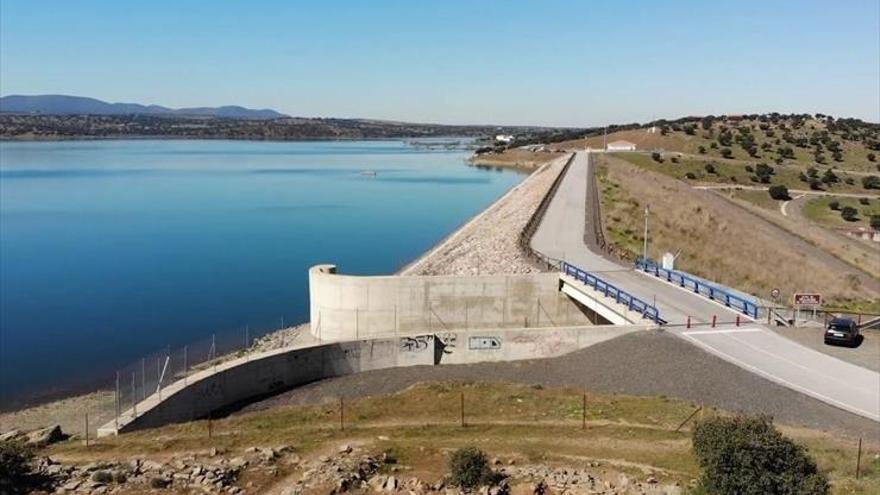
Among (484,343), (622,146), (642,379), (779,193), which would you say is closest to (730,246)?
(484,343)

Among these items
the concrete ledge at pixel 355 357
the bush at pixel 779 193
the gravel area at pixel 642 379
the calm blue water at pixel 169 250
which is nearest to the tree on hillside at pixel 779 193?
the bush at pixel 779 193

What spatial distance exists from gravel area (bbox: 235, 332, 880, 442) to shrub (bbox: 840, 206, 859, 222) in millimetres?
58577

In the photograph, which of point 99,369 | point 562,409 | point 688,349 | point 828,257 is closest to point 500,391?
point 562,409

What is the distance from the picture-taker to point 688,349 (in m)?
26.5

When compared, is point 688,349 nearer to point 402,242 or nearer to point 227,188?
point 402,242

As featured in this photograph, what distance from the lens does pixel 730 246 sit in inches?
2030

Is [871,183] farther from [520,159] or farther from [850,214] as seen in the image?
[520,159]

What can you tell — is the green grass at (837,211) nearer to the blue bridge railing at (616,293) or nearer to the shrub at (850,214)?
the shrub at (850,214)

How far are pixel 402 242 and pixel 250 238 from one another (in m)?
14.2

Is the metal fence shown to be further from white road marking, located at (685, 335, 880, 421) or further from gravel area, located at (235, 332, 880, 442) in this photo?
white road marking, located at (685, 335, 880, 421)

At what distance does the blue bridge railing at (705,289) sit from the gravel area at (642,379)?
4.68 meters

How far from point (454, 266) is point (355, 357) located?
18056 mm

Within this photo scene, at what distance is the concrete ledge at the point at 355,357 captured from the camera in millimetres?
26467

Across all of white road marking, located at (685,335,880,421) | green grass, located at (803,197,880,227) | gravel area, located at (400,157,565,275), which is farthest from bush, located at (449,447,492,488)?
green grass, located at (803,197,880,227)
